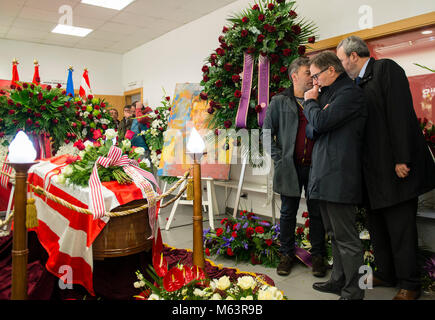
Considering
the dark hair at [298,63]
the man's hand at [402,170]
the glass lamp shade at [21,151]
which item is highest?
the dark hair at [298,63]

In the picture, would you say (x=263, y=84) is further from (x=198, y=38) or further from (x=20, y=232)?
(x=198, y=38)

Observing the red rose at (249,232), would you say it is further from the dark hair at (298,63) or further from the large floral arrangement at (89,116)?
the large floral arrangement at (89,116)

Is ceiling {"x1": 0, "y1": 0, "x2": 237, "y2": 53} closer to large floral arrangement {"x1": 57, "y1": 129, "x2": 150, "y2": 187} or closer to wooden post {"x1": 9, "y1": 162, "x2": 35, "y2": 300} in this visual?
large floral arrangement {"x1": 57, "y1": 129, "x2": 150, "y2": 187}

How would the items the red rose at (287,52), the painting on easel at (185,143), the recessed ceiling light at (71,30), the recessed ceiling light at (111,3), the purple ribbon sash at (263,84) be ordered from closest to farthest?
1. the red rose at (287,52)
2. the purple ribbon sash at (263,84)
3. the painting on easel at (185,143)
4. the recessed ceiling light at (111,3)
5. the recessed ceiling light at (71,30)

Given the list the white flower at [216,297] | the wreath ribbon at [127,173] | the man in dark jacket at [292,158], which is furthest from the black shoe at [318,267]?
the white flower at [216,297]

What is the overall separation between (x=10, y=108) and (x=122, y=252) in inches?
82.1

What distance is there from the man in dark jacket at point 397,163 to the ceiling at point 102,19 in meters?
3.81

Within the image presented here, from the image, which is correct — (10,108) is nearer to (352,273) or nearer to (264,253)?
(264,253)

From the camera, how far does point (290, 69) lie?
8.96 ft

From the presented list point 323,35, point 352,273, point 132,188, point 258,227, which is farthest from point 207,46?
point 352,273

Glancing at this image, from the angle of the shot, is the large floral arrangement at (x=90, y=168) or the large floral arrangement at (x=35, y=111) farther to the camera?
the large floral arrangement at (x=35, y=111)

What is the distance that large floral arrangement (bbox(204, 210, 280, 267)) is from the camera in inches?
117

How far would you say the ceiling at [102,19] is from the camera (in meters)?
5.47

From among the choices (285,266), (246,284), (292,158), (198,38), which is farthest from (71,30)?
(246,284)
